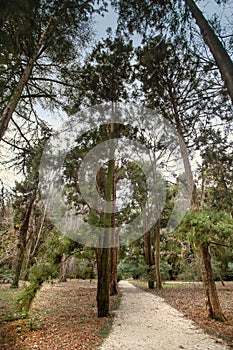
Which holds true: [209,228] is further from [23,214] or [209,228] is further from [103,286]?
[23,214]

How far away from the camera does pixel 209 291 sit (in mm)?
5879

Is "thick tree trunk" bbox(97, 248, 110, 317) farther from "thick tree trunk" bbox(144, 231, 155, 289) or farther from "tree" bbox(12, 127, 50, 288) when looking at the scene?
"thick tree trunk" bbox(144, 231, 155, 289)

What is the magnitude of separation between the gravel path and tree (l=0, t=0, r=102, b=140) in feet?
15.8

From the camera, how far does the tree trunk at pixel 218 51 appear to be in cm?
327

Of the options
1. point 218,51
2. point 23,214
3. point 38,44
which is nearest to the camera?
point 218,51

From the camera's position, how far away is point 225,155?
928 cm

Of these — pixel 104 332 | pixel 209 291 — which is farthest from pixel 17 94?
pixel 209 291

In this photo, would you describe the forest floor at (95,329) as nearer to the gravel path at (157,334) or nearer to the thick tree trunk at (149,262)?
the gravel path at (157,334)

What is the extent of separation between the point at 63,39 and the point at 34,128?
8.94ft

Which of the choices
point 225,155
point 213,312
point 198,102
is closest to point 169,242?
point 225,155

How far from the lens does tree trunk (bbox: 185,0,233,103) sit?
3.27 metres

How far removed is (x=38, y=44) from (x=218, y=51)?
4279 mm

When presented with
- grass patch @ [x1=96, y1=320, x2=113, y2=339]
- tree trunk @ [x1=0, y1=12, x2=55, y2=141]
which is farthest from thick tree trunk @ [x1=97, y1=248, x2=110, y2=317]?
tree trunk @ [x1=0, y1=12, x2=55, y2=141]

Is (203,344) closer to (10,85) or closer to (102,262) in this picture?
(102,262)
